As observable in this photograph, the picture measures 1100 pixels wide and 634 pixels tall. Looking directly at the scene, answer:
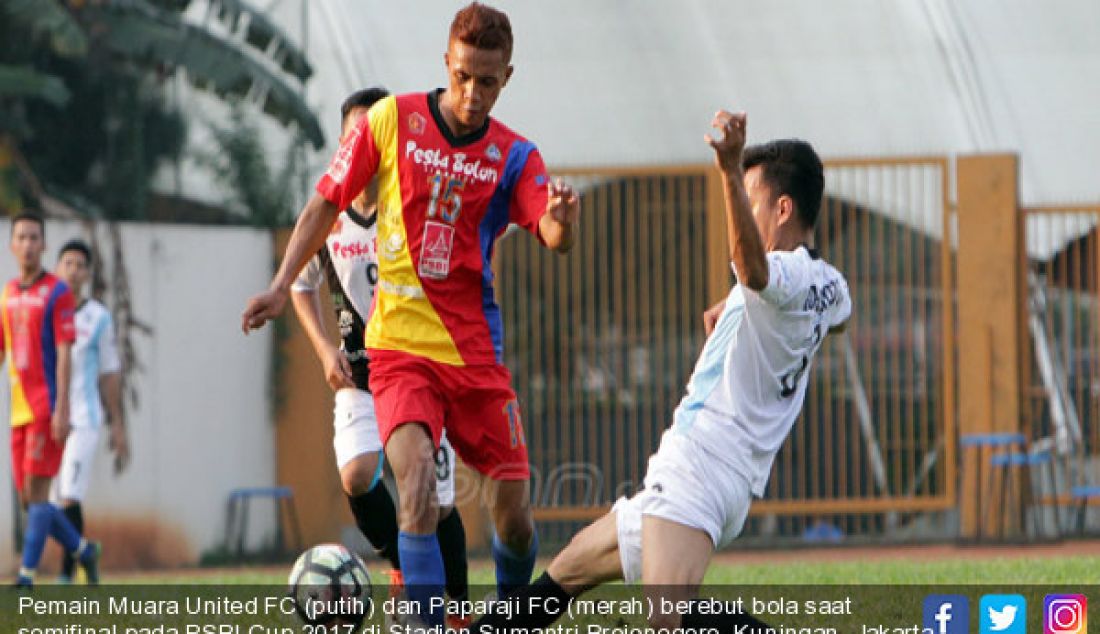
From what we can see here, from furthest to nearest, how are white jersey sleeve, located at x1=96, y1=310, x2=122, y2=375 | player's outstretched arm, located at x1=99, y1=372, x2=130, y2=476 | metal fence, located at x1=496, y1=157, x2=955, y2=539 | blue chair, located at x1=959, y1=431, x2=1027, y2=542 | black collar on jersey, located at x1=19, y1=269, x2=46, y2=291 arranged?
1. metal fence, located at x1=496, y1=157, x2=955, y2=539
2. blue chair, located at x1=959, y1=431, x2=1027, y2=542
3. player's outstretched arm, located at x1=99, y1=372, x2=130, y2=476
4. white jersey sleeve, located at x1=96, y1=310, x2=122, y2=375
5. black collar on jersey, located at x1=19, y1=269, x2=46, y2=291

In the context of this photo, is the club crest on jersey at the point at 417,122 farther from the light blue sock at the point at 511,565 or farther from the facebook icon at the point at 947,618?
the facebook icon at the point at 947,618

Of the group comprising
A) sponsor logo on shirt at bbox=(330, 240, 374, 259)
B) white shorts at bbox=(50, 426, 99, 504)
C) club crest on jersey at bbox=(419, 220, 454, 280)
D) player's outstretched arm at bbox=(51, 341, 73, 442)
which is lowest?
white shorts at bbox=(50, 426, 99, 504)

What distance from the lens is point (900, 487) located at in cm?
1691

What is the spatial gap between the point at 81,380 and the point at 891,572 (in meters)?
5.61

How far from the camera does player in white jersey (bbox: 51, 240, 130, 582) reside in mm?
13367

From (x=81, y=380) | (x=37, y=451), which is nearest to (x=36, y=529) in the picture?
(x=37, y=451)

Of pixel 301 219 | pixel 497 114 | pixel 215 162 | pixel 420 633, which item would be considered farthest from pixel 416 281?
pixel 497 114

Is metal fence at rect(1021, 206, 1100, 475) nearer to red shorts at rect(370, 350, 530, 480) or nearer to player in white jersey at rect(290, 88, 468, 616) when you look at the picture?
player in white jersey at rect(290, 88, 468, 616)

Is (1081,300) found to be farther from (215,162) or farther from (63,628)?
(63,628)

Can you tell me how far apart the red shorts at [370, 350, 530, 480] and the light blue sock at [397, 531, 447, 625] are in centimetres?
41

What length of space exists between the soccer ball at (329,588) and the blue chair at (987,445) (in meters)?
9.52

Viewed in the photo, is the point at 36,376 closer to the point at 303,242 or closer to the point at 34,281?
the point at 34,281

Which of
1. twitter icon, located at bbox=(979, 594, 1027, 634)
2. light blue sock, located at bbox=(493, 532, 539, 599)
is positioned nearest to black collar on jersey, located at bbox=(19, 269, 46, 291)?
light blue sock, located at bbox=(493, 532, 539, 599)

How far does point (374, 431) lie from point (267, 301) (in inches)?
79.2
